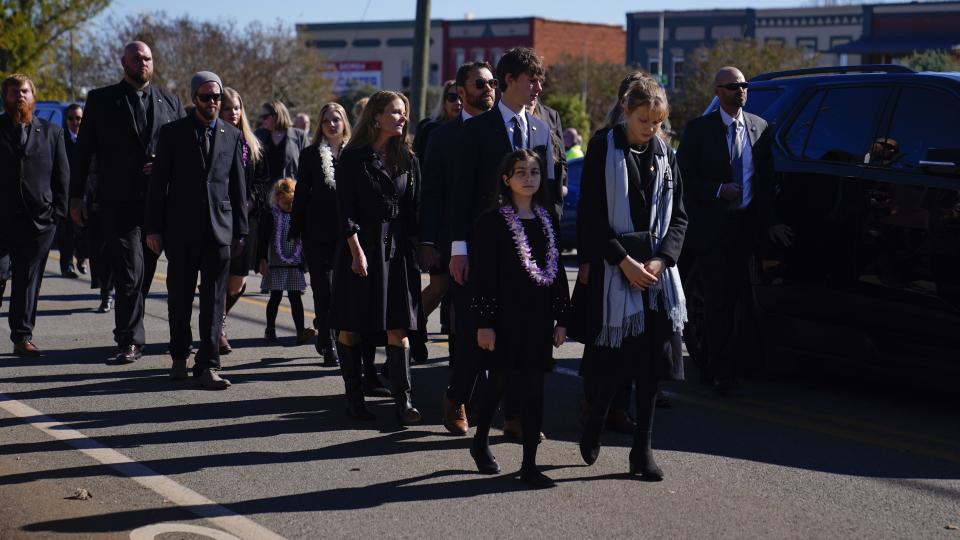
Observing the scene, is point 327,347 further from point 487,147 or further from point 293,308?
point 487,147

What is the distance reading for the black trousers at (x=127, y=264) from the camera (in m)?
9.52

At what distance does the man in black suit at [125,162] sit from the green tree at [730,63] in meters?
40.2

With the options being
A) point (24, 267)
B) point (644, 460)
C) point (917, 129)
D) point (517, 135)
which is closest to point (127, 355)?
point (24, 267)

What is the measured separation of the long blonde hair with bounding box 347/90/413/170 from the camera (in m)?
7.49

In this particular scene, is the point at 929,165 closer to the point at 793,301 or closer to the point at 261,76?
the point at 793,301

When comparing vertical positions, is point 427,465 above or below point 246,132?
below

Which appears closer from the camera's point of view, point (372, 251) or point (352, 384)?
point (372, 251)

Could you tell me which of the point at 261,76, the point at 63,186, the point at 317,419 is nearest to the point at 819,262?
the point at 317,419

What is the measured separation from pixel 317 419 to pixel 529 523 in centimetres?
241

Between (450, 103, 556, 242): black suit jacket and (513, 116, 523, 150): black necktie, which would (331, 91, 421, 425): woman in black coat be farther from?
(513, 116, 523, 150): black necktie

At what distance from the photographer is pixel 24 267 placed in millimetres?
9992

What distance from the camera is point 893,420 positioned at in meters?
7.62

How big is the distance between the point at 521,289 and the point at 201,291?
3259 mm

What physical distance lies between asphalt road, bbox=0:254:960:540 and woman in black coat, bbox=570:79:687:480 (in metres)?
0.41
